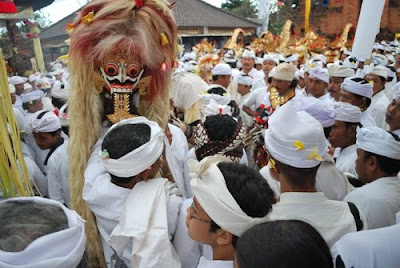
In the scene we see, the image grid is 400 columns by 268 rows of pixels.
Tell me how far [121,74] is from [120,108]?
8.5 inches

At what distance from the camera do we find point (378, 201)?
2.05 metres

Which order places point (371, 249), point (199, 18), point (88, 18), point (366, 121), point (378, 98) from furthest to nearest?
point (199, 18)
point (378, 98)
point (366, 121)
point (88, 18)
point (371, 249)

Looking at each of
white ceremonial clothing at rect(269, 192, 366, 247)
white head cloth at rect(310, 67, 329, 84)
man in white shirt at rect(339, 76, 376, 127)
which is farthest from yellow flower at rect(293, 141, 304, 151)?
white head cloth at rect(310, 67, 329, 84)

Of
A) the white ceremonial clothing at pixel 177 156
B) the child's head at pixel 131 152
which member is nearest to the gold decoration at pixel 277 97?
the white ceremonial clothing at pixel 177 156

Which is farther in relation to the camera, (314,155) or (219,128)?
(219,128)

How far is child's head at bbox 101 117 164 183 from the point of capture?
1736 millimetres

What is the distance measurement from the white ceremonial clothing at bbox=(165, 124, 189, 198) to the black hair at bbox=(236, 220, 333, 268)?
1342 millimetres

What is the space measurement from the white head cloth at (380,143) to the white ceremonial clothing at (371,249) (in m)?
1.02

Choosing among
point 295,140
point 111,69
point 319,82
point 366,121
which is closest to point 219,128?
point 295,140

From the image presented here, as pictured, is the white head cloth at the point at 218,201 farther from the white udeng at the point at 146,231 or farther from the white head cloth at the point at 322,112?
the white head cloth at the point at 322,112

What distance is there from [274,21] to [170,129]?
29.4 m

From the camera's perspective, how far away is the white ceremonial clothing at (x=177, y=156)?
2444 millimetres

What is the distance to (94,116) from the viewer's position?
2.34 m

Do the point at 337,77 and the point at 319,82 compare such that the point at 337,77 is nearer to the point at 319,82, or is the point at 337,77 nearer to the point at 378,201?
the point at 319,82
